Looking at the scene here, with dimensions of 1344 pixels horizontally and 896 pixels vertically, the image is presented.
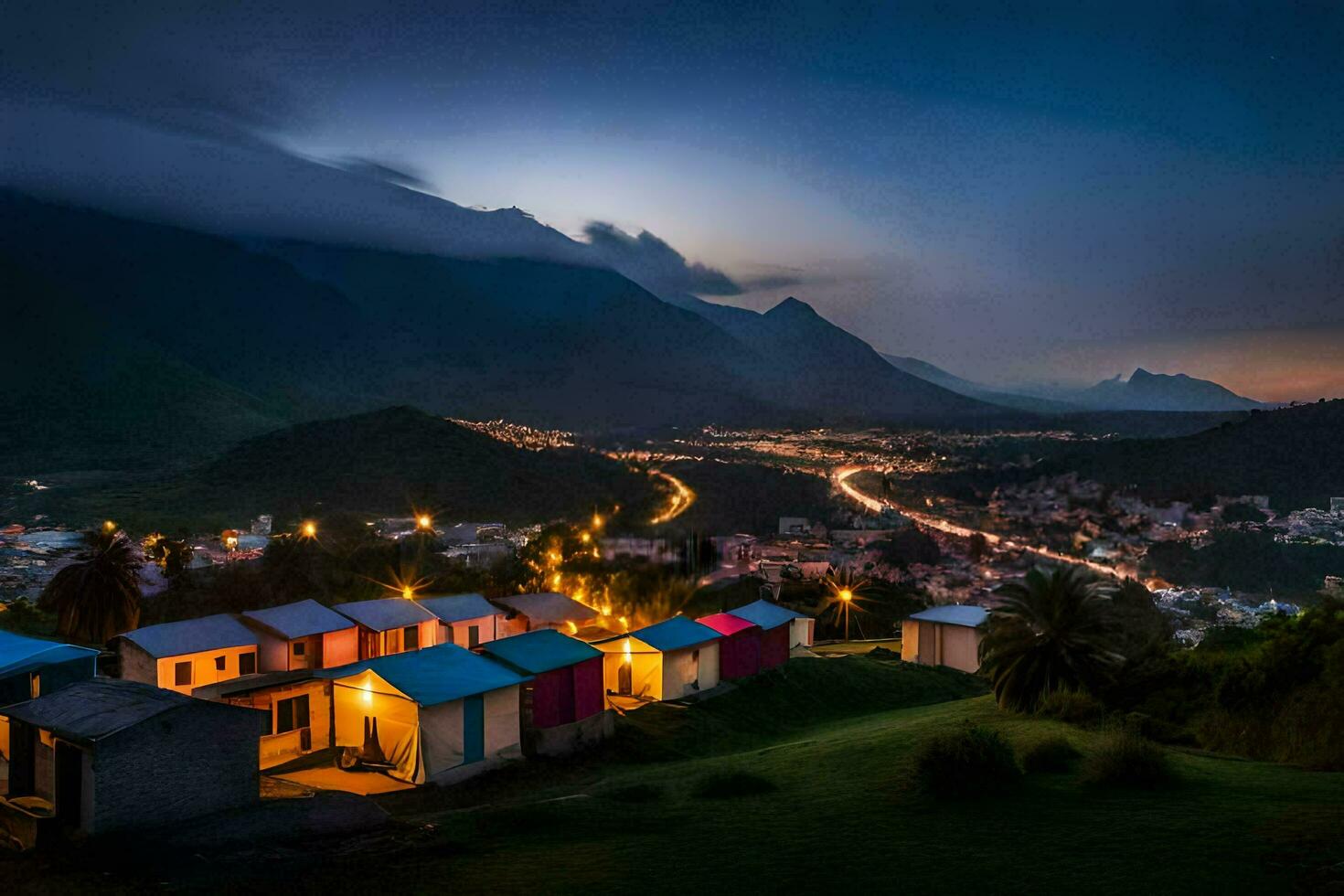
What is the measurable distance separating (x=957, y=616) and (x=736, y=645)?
9561 millimetres

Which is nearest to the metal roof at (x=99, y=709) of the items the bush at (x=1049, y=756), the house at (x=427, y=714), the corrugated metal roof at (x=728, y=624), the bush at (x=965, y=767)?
the house at (x=427, y=714)

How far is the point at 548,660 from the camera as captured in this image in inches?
770

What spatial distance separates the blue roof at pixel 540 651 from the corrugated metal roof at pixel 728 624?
20.1 feet

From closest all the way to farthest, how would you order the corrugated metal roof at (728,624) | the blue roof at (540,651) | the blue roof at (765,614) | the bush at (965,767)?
1. the bush at (965,767)
2. the blue roof at (540,651)
3. the corrugated metal roof at (728,624)
4. the blue roof at (765,614)

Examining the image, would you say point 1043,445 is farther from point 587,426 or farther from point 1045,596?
point 1045,596

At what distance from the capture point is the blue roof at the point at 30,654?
46.3ft

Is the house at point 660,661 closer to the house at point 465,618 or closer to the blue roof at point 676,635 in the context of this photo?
the blue roof at point 676,635

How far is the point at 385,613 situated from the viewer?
80.1 feet

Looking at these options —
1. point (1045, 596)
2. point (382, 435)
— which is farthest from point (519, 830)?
point (382, 435)

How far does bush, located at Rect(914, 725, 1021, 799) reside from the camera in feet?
31.4

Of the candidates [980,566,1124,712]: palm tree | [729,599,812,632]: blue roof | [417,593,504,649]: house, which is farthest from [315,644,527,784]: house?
[729,599,812,632]: blue roof

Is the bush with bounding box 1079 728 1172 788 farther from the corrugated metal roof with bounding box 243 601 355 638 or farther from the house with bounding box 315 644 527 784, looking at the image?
the corrugated metal roof with bounding box 243 601 355 638

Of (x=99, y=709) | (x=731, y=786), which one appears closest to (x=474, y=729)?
(x=99, y=709)

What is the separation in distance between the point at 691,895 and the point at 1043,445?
62307mm
